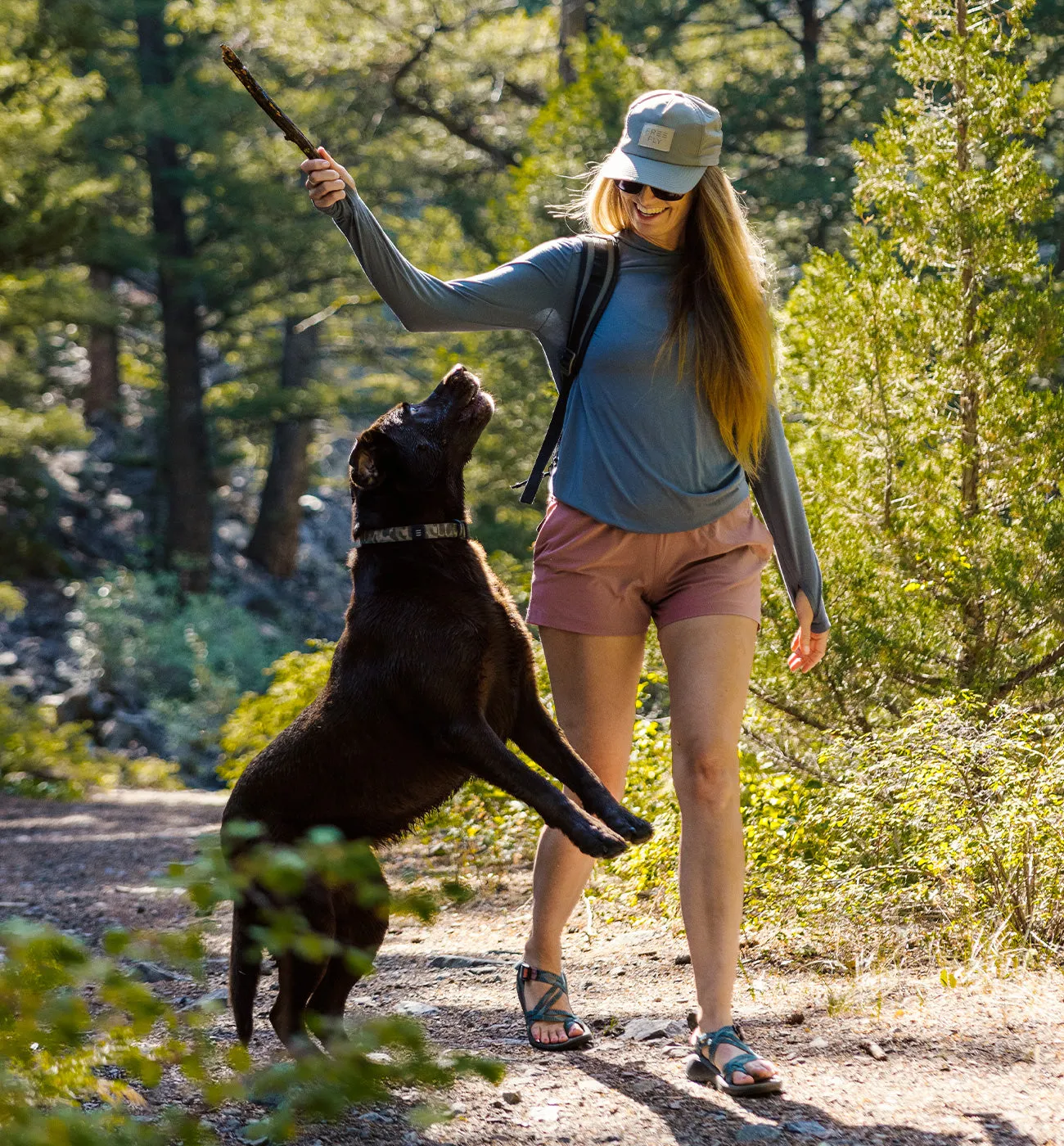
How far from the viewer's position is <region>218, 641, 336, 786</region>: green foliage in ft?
26.8

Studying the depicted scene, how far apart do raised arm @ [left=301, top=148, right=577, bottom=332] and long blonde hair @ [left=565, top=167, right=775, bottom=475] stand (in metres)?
0.31

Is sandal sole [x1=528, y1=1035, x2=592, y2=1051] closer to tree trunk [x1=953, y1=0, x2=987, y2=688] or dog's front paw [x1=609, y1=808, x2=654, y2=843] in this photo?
dog's front paw [x1=609, y1=808, x2=654, y2=843]

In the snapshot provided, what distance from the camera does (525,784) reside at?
9.57 feet

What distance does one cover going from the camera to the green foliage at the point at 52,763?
1152cm

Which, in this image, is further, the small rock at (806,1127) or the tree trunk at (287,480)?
the tree trunk at (287,480)

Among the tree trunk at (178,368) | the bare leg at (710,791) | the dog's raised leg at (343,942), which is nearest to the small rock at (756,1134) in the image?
the bare leg at (710,791)

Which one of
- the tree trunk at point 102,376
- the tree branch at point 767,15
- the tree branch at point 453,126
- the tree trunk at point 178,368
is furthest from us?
the tree trunk at point 102,376

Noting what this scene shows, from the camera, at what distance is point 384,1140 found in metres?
2.79

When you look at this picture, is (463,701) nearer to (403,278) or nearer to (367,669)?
(367,669)

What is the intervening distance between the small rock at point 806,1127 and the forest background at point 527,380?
4.21 feet

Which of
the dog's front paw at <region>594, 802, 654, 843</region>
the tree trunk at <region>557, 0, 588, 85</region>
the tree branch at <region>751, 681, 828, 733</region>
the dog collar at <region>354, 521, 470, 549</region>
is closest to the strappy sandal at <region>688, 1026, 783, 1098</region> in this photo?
the dog's front paw at <region>594, 802, 654, 843</region>

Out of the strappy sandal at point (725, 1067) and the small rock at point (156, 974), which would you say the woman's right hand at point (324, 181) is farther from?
the small rock at point (156, 974)

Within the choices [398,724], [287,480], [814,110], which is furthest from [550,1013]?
[287,480]

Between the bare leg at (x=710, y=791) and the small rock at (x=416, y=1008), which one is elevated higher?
the bare leg at (x=710, y=791)
